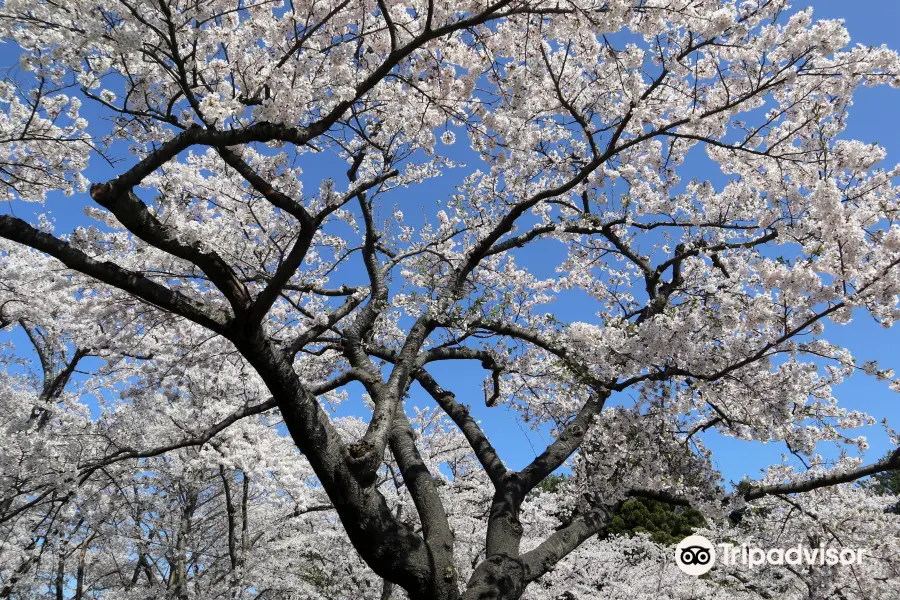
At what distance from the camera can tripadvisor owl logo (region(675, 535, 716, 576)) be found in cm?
757

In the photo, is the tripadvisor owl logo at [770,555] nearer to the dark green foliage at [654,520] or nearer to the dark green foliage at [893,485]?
the dark green foliage at [893,485]

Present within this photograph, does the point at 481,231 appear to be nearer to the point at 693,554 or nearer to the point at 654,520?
the point at 693,554

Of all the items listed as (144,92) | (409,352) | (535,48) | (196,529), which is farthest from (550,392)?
(196,529)

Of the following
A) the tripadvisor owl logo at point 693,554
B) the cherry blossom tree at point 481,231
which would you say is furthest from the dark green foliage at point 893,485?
the cherry blossom tree at point 481,231

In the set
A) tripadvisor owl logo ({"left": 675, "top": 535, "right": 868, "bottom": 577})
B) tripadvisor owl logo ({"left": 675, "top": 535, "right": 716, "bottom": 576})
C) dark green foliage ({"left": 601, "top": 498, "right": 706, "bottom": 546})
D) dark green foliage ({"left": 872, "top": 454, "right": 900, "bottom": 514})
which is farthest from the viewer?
dark green foliage ({"left": 601, "top": 498, "right": 706, "bottom": 546})

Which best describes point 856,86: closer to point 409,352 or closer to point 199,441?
point 409,352

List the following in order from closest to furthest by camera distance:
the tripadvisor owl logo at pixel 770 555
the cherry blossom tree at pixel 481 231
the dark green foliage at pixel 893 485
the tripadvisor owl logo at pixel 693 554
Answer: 1. the cherry blossom tree at pixel 481 231
2. the tripadvisor owl logo at pixel 770 555
3. the tripadvisor owl logo at pixel 693 554
4. the dark green foliage at pixel 893 485

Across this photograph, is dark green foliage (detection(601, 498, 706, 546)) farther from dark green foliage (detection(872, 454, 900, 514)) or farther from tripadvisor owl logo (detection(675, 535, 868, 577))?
tripadvisor owl logo (detection(675, 535, 868, 577))

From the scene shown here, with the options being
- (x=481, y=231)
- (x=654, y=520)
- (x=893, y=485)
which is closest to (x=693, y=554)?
(x=481, y=231)

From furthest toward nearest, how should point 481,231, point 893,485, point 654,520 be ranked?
point 893,485 → point 654,520 → point 481,231

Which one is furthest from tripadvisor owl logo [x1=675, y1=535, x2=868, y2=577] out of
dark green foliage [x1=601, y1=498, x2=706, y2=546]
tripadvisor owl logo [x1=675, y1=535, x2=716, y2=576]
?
dark green foliage [x1=601, y1=498, x2=706, y2=546]

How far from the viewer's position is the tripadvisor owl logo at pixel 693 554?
757 cm

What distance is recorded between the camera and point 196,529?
415 inches

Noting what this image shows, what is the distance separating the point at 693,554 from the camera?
7.83 meters
